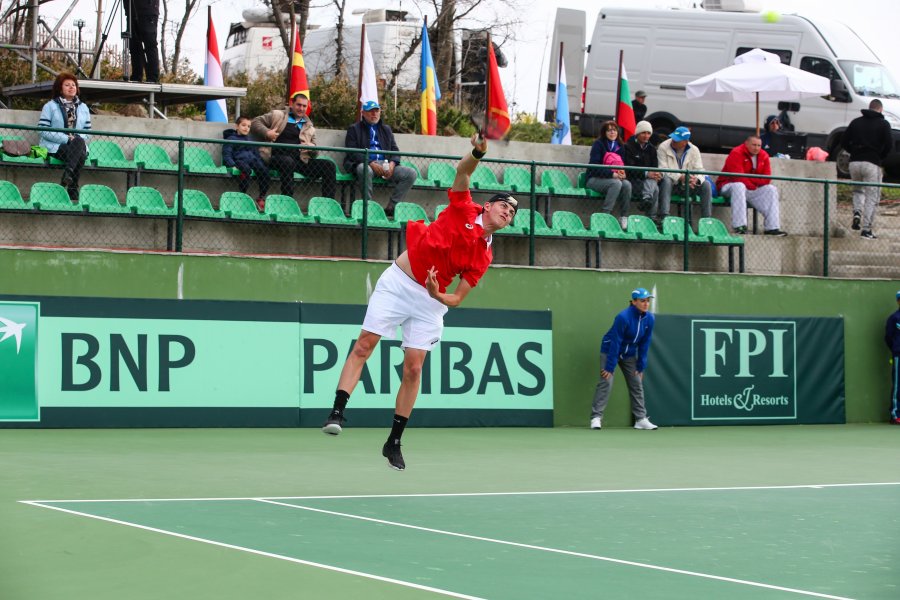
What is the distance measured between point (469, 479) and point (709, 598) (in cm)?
493

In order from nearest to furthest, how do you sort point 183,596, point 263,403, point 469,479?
point 183,596
point 469,479
point 263,403

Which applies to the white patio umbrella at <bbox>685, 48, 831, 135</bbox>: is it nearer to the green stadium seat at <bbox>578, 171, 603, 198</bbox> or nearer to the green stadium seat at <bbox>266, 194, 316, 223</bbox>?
the green stadium seat at <bbox>578, 171, 603, 198</bbox>

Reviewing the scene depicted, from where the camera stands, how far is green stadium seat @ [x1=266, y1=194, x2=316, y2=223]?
16.3 meters

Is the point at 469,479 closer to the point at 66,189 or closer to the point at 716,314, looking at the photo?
the point at 66,189

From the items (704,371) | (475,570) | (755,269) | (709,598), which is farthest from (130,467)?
(755,269)

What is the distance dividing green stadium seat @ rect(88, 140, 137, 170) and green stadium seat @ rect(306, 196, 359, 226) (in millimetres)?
2234

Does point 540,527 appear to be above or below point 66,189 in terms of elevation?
below

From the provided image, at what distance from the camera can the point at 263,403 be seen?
1533cm

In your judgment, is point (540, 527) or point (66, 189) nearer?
point (540, 527)

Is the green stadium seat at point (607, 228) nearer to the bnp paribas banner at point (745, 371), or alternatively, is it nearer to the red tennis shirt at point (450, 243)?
the bnp paribas banner at point (745, 371)

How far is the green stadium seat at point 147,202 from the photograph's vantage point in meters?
15.6

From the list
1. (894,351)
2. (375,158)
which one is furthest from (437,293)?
(894,351)

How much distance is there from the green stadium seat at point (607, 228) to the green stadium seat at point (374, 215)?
2961 millimetres

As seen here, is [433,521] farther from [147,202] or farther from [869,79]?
[869,79]
